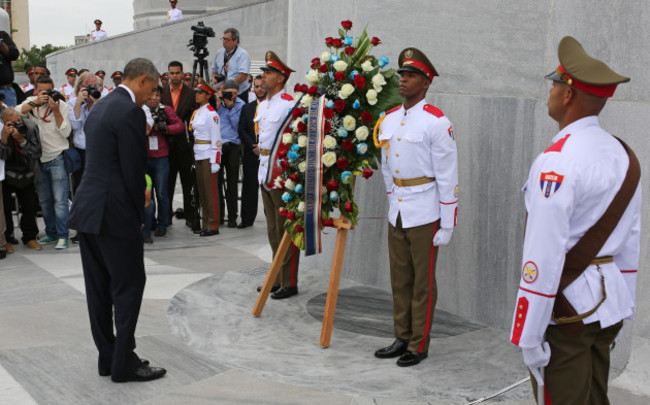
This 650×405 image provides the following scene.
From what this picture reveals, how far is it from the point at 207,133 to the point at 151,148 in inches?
28.5

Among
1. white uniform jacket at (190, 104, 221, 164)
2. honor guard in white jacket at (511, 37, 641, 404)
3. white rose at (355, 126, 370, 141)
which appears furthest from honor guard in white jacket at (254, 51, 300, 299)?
honor guard in white jacket at (511, 37, 641, 404)

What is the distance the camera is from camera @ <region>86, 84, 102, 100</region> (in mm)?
8602

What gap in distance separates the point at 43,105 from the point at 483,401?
6.32 meters

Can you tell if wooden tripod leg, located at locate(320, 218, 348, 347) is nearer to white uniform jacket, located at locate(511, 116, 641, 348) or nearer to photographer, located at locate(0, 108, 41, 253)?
white uniform jacket, located at locate(511, 116, 641, 348)

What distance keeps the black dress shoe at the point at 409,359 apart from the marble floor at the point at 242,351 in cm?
5

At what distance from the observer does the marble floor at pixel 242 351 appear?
14.3 feet

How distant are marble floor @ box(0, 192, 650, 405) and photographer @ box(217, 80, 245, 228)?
2.70 meters

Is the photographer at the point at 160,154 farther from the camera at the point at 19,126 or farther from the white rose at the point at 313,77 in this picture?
the white rose at the point at 313,77

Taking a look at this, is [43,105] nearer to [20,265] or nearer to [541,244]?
[20,265]

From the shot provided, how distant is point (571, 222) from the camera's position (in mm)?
2775

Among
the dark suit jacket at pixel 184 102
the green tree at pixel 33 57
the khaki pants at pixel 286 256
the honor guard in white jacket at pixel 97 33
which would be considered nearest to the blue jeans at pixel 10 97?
the dark suit jacket at pixel 184 102

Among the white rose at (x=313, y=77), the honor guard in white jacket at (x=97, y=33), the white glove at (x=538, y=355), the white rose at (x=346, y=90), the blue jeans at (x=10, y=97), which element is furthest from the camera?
the honor guard in white jacket at (x=97, y=33)

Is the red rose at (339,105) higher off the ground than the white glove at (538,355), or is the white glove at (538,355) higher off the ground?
the red rose at (339,105)

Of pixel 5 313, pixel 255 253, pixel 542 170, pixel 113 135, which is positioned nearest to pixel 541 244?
pixel 542 170
